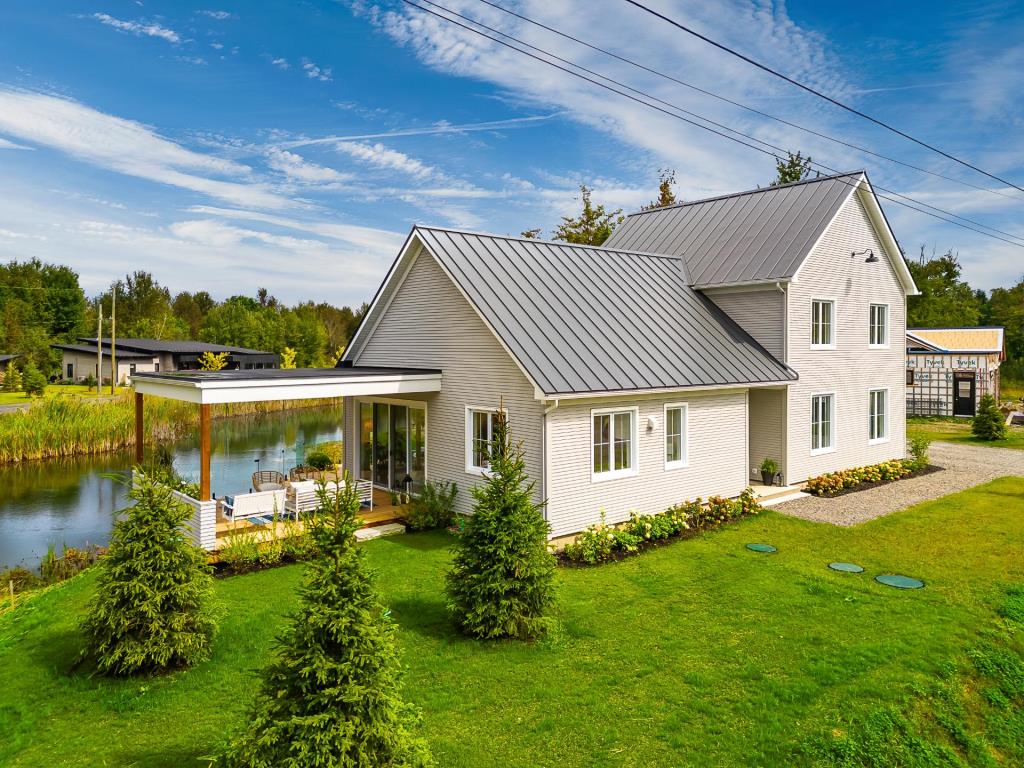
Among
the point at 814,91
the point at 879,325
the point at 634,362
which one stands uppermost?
the point at 814,91

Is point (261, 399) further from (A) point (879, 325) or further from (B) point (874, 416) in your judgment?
(A) point (879, 325)

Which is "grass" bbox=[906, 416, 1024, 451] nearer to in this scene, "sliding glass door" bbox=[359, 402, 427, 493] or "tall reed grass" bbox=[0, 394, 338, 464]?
"sliding glass door" bbox=[359, 402, 427, 493]

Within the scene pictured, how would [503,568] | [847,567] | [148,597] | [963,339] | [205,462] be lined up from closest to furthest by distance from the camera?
[148,597], [503,568], [847,567], [205,462], [963,339]

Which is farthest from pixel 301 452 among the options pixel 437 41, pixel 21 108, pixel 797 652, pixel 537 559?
pixel 797 652

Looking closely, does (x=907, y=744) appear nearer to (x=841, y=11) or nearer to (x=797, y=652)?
(x=797, y=652)

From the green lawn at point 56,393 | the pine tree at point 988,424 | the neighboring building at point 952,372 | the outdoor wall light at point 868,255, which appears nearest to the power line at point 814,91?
the outdoor wall light at point 868,255

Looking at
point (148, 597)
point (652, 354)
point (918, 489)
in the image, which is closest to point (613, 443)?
point (652, 354)

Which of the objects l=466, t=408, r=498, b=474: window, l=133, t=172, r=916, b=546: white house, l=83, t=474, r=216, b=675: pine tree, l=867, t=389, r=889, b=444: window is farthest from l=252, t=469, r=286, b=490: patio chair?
l=867, t=389, r=889, b=444: window

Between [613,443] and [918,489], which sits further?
[918,489]
